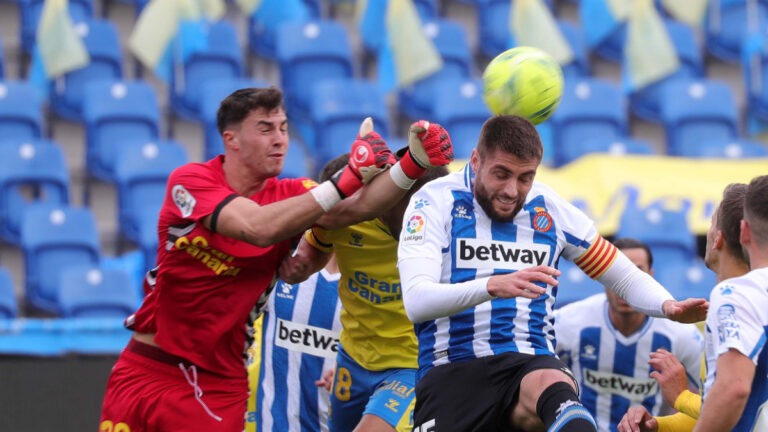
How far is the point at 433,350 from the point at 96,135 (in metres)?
7.89

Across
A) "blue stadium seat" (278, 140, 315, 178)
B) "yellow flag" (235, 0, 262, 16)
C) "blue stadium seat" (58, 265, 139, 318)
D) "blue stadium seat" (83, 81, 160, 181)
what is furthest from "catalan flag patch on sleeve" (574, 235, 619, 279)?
"yellow flag" (235, 0, 262, 16)

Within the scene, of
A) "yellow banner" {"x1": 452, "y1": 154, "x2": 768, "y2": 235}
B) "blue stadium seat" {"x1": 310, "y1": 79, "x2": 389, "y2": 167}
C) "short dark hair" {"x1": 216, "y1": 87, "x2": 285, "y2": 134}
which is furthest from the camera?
"blue stadium seat" {"x1": 310, "y1": 79, "x2": 389, "y2": 167}

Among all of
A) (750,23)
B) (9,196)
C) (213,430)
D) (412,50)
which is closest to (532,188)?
(213,430)

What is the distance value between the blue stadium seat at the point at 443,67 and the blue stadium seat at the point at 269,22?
150 cm

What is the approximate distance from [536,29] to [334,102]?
8.63ft

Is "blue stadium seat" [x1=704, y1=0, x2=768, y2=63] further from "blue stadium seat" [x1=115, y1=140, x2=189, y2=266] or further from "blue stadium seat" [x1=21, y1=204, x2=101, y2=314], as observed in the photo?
"blue stadium seat" [x1=21, y1=204, x2=101, y2=314]

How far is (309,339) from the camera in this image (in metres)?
7.12

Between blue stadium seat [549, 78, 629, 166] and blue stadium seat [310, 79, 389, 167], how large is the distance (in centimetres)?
196

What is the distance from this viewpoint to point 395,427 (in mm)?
5898

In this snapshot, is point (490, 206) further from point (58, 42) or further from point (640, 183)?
point (58, 42)

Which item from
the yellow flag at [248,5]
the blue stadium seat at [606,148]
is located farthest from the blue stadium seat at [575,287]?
the yellow flag at [248,5]

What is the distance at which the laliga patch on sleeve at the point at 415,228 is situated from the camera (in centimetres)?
514

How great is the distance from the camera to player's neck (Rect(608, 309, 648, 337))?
7172mm

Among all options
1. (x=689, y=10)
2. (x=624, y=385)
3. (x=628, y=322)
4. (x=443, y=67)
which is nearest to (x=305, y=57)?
(x=443, y=67)
